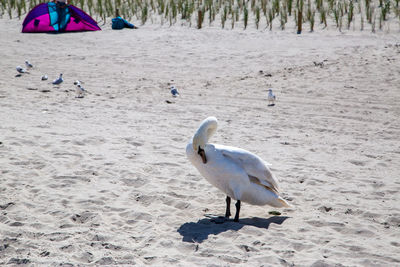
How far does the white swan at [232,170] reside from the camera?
5.02m

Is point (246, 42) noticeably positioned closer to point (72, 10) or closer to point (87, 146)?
point (72, 10)

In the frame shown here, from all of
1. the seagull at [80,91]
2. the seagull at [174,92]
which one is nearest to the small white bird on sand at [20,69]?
the seagull at [80,91]

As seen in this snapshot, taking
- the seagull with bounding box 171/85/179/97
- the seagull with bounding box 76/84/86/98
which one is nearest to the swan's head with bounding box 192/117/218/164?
the seagull with bounding box 171/85/179/97

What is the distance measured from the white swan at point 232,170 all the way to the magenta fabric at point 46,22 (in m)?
13.5

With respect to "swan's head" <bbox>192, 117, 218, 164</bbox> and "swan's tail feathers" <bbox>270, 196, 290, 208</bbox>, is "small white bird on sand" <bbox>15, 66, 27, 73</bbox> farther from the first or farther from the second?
"swan's tail feathers" <bbox>270, 196, 290, 208</bbox>

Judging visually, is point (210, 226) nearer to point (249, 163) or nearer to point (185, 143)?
point (249, 163)

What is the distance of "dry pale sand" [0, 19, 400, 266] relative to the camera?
4465 mm

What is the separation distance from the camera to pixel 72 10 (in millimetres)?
17547

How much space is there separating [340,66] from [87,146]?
23.2 ft

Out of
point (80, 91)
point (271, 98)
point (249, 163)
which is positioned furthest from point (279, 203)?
point (80, 91)

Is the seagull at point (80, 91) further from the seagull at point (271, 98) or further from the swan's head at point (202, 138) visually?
the swan's head at point (202, 138)

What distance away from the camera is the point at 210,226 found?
4.94 meters

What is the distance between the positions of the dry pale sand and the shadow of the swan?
0.02m

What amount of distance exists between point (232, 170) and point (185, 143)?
2.75 metres
